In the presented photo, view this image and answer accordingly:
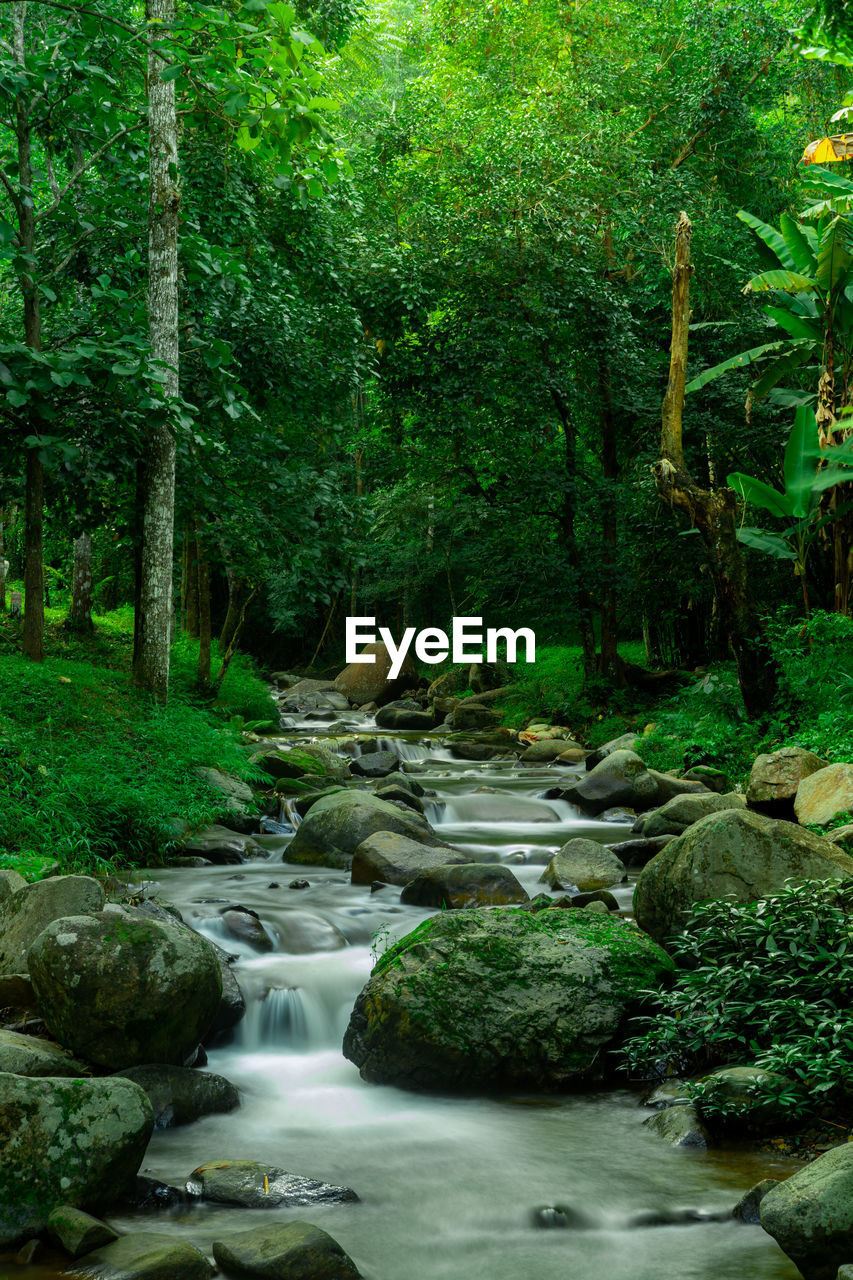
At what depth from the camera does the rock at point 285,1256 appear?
3.45m

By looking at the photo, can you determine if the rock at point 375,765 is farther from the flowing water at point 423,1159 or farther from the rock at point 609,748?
the flowing water at point 423,1159

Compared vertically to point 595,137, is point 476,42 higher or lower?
higher

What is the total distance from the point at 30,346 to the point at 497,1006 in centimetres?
833

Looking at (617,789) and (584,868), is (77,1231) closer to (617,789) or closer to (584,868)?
(584,868)

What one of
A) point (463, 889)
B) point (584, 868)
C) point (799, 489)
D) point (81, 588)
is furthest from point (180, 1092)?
point (81, 588)

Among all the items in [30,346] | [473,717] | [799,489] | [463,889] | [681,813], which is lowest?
→ [463,889]

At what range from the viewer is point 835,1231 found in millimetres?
3314

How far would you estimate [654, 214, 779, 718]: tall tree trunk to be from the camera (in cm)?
1216

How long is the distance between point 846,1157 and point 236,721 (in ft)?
41.9

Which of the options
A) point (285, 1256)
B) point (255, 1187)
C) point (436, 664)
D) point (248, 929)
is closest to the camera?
point (285, 1256)

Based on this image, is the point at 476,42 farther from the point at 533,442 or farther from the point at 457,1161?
the point at 457,1161

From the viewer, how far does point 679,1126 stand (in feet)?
15.2

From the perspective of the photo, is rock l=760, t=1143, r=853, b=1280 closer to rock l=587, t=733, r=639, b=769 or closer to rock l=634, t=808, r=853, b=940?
rock l=634, t=808, r=853, b=940

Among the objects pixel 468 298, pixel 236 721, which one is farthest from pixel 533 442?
pixel 236 721
